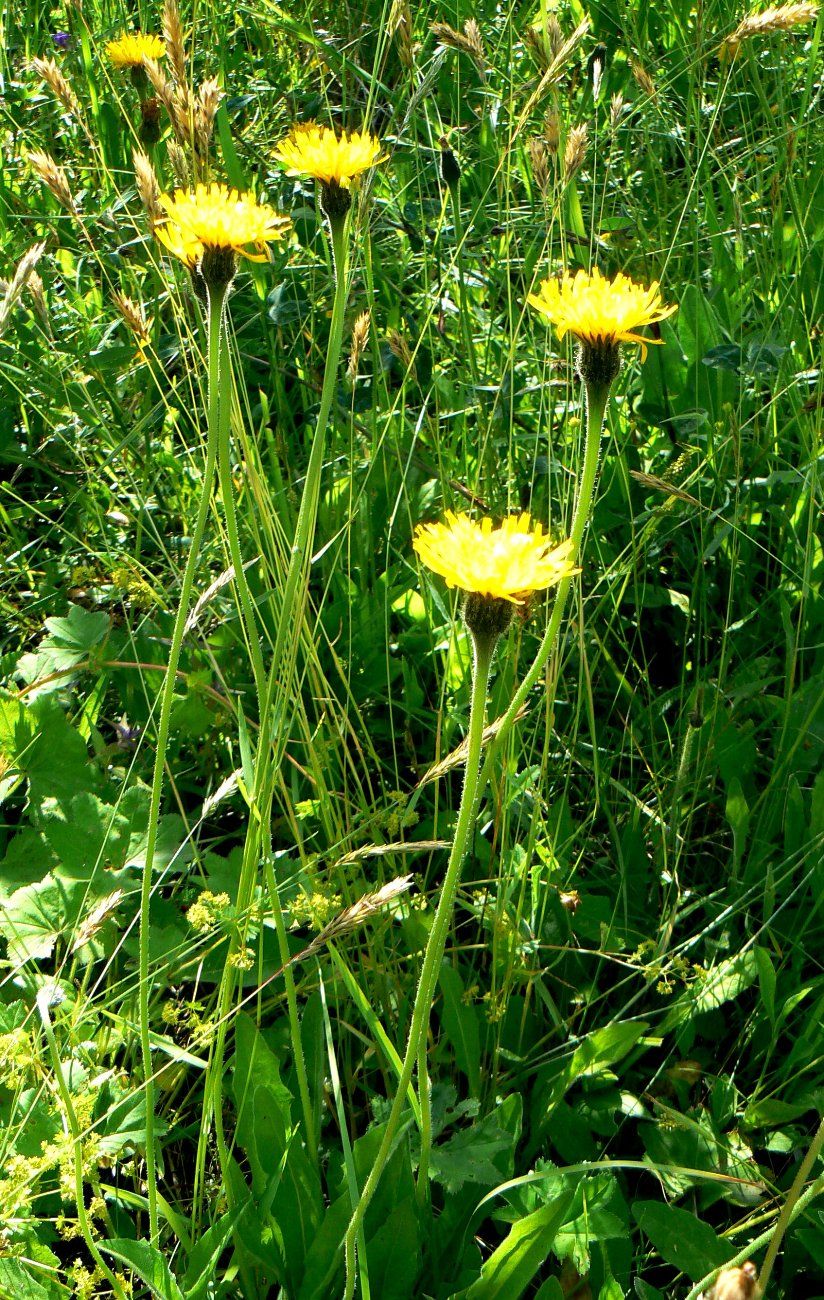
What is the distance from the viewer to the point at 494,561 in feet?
2.67

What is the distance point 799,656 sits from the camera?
1.70m

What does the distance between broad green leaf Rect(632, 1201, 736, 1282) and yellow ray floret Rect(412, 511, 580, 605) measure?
666 millimetres

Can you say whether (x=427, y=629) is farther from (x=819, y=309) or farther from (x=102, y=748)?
(x=819, y=309)

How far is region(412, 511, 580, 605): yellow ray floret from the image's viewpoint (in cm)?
79

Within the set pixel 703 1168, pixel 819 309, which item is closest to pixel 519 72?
pixel 819 309

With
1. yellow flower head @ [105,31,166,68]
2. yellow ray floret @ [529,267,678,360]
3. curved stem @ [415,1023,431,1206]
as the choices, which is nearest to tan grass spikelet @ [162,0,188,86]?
yellow ray floret @ [529,267,678,360]

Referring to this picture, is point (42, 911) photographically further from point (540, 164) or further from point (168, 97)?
point (540, 164)

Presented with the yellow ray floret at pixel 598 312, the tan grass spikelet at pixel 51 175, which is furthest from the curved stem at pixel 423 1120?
the tan grass spikelet at pixel 51 175

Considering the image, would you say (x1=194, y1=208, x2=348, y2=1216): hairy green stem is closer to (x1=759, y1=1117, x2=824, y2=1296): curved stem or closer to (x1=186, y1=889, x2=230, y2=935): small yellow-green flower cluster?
(x1=186, y1=889, x2=230, y2=935): small yellow-green flower cluster

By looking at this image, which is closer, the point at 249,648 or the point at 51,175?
the point at 249,648

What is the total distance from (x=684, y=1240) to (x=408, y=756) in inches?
28.8

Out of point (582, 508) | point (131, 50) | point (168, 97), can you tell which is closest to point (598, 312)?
point (582, 508)

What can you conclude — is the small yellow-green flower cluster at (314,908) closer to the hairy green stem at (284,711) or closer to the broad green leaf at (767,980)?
the hairy green stem at (284,711)

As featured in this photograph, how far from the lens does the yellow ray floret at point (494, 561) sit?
79 centimetres
